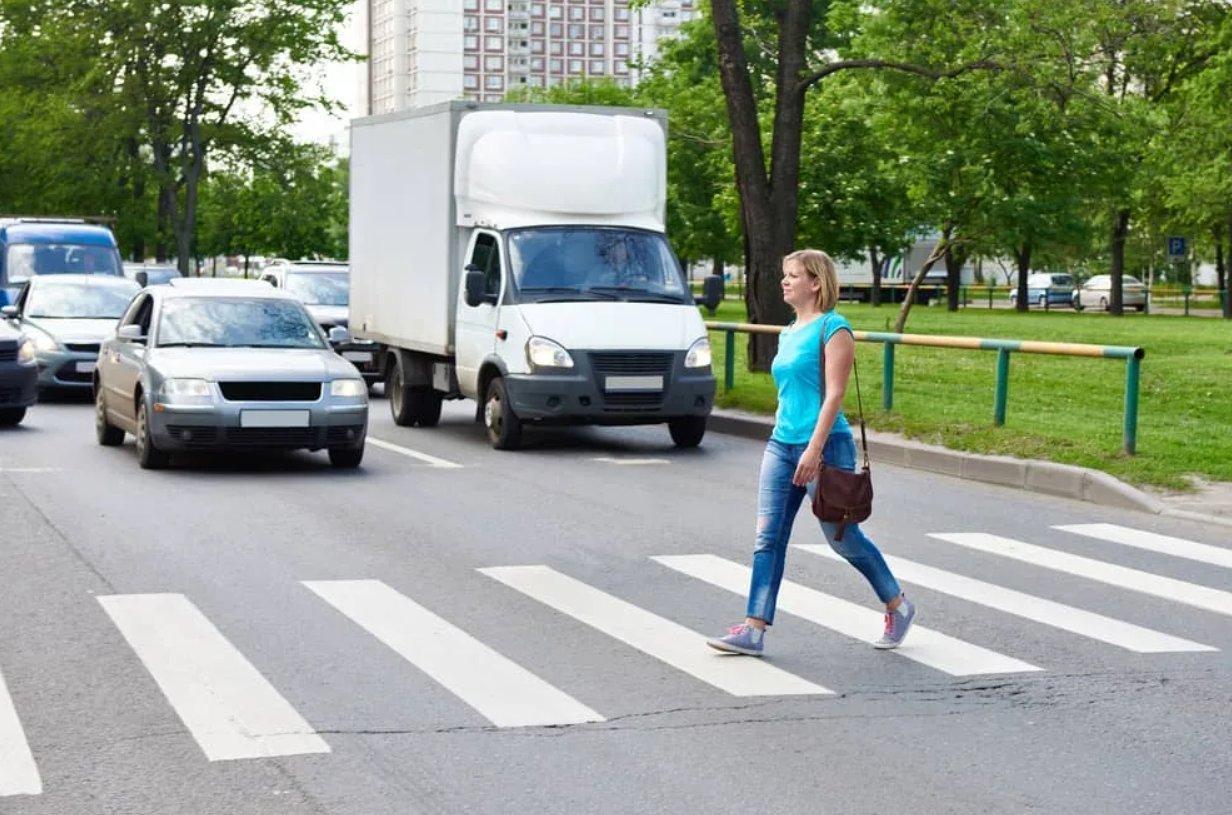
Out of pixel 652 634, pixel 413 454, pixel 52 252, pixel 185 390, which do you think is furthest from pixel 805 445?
pixel 52 252

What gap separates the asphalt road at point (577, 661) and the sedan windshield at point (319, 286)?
13599mm

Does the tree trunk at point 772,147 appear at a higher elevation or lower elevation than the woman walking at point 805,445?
higher

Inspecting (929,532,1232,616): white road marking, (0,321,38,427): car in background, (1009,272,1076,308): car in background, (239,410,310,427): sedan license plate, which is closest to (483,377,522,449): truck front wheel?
(239,410,310,427): sedan license plate

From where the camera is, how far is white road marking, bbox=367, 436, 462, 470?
16000 millimetres

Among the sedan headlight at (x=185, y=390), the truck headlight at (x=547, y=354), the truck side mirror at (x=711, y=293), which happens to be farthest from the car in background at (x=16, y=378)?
the truck side mirror at (x=711, y=293)

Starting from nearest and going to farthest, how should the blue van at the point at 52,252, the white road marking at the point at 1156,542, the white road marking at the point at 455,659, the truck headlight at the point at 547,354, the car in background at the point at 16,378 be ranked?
the white road marking at the point at 455,659
the white road marking at the point at 1156,542
the truck headlight at the point at 547,354
the car in background at the point at 16,378
the blue van at the point at 52,252

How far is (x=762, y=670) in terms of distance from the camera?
775 cm

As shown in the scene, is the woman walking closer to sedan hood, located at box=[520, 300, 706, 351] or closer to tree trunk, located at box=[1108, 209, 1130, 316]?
sedan hood, located at box=[520, 300, 706, 351]

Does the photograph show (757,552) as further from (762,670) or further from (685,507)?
(685,507)

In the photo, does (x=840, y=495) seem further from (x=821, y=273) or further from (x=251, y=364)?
(x=251, y=364)

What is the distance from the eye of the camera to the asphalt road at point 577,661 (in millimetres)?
5914

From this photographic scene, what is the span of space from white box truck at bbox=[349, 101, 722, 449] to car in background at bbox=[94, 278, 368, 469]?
189 cm

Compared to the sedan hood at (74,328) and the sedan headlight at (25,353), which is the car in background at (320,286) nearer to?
the sedan hood at (74,328)

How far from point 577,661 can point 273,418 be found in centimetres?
763
